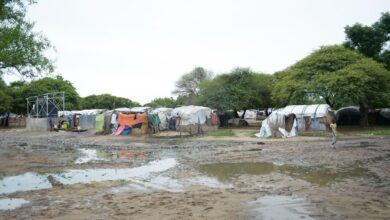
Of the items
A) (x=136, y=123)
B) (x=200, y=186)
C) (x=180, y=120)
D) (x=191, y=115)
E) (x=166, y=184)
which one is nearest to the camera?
(x=200, y=186)

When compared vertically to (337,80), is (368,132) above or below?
below

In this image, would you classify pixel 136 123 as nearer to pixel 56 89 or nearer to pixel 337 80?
pixel 337 80

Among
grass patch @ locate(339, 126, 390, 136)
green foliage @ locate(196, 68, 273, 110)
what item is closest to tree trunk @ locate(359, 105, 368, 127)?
grass patch @ locate(339, 126, 390, 136)

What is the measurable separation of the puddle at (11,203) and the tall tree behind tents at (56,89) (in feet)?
177

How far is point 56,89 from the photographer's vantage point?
6475 centimetres

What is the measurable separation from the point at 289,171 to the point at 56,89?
194ft

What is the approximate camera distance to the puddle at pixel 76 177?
1027 centimetres

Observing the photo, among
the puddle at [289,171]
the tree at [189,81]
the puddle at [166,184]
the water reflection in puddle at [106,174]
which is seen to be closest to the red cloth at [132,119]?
the water reflection in puddle at [106,174]

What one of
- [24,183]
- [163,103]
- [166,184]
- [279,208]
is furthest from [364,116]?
[163,103]

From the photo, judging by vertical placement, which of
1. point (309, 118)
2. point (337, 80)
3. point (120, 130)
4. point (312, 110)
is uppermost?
point (337, 80)

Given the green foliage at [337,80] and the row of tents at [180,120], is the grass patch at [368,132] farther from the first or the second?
the green foliage at [337,80]

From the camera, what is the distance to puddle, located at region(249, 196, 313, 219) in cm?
696

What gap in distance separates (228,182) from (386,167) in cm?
584

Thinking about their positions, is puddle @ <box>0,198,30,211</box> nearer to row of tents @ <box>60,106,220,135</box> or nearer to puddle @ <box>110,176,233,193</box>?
puddle @ <box>110,176,233,193</box>
